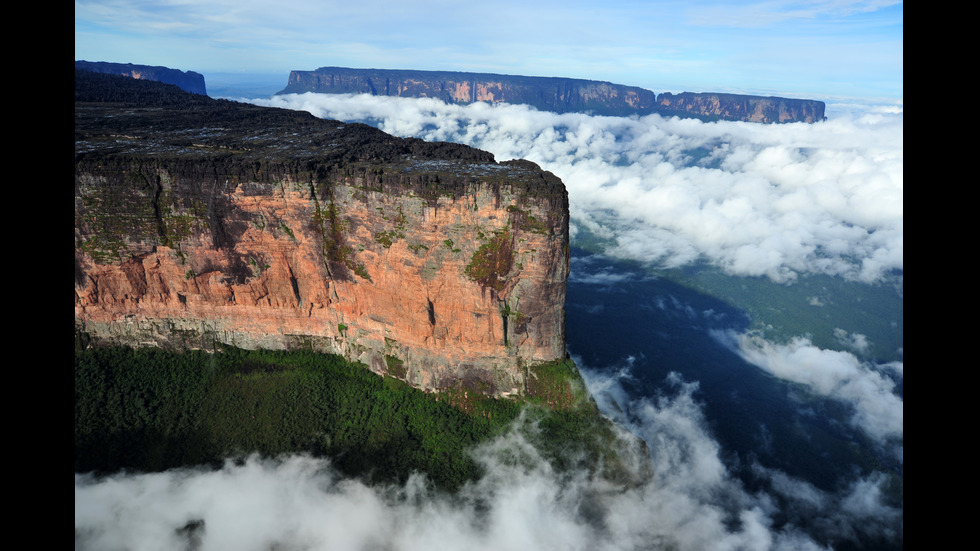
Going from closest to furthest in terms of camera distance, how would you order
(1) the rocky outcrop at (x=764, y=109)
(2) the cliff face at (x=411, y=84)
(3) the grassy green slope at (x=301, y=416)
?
1. (3) the grassy green slope at (x=301, y=416)
2. (1) the rocky outcrop at (x=764, y=109)
3. (2) the cliff face at (x=411, y=84)

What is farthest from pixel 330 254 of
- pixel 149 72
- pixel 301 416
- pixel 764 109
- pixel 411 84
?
pixel 764 109

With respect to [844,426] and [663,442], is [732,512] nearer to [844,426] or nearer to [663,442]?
[663,442]

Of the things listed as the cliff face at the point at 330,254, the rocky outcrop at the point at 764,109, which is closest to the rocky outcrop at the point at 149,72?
the cliff face at the point at 330,254

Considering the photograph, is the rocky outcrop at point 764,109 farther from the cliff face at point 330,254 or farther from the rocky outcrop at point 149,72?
the cliff face at point 330,254

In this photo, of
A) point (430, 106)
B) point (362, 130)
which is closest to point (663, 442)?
point (362, 130)

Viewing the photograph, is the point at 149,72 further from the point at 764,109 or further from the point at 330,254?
the point at 764,109

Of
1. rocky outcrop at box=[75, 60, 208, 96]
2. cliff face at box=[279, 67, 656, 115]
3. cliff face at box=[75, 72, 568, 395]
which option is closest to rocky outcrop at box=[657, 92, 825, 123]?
cliff face at box=[279, 67, 656, 115]
